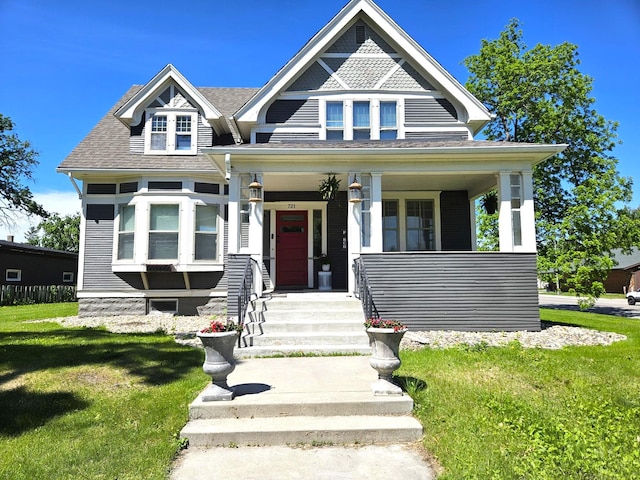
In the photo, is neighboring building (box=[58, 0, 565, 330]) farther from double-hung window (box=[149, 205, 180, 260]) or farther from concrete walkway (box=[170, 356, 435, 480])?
concrete walkway (box=[170, 356, 435, 480])

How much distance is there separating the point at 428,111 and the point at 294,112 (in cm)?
363

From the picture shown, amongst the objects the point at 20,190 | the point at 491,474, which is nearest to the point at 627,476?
the point at 491,474

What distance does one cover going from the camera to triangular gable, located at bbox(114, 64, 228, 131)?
12.1m

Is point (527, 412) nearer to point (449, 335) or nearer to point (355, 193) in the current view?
point (449, 335)

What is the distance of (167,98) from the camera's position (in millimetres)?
12508

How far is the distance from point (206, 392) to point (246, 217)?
17.8 feet

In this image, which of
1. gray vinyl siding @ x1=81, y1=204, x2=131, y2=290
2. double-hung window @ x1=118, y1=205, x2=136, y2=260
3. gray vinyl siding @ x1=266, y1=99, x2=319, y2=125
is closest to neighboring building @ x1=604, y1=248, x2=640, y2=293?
gray vinyl siding @ x1=266, y1=99, x2=319, y2=125

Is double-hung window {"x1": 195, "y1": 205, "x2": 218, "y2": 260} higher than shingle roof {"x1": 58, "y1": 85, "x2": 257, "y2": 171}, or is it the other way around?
shingle roof {"x1": 58, "y1": 85, "x2": 257, "y2": 171}

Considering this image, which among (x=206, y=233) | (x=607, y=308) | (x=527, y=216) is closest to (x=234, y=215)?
(x=206, y=233)

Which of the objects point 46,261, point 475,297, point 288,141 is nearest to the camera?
point 475,297

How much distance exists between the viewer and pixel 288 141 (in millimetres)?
10734

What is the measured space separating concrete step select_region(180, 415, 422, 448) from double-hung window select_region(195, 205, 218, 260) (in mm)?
8404

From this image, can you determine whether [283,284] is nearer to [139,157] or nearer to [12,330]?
[139,157]

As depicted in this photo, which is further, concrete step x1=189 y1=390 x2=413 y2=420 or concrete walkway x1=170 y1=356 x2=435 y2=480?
concrete step x1=189 y1=390 x2=413 y2=420
